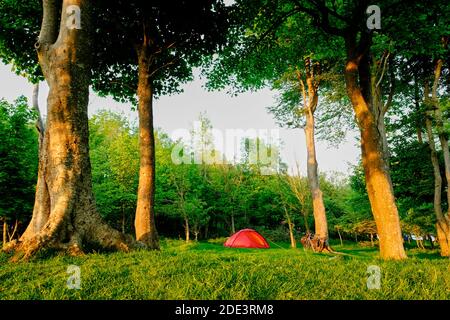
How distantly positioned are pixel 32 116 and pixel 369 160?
21962mm

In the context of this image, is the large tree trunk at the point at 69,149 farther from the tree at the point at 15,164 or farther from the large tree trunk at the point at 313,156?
the tree at the point at 15,164

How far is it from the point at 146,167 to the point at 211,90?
668 centimetres

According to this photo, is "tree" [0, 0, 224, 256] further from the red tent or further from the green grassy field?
the red tent

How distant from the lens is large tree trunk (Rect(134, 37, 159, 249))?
8.52 metres

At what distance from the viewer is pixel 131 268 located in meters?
3.98

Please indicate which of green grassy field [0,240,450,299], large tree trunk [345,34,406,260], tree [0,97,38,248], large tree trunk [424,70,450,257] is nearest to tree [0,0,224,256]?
green grassy field [0,240,450,299]

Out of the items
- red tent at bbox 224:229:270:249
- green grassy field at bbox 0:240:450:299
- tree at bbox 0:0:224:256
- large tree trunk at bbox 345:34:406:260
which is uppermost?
tree at bbox 0:0:224:256

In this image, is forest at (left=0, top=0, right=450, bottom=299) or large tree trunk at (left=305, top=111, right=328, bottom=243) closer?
forest at (left=0, top=0, right=450, bottom=299)

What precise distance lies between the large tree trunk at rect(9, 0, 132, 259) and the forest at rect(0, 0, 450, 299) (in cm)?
3

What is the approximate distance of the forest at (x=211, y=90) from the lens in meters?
5.75

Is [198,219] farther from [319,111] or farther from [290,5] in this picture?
[290,5]

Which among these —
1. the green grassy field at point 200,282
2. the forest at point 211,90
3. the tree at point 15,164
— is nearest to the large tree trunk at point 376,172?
the forest at point 211,90

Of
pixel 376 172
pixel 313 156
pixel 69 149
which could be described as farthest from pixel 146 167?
pixel 313 156
